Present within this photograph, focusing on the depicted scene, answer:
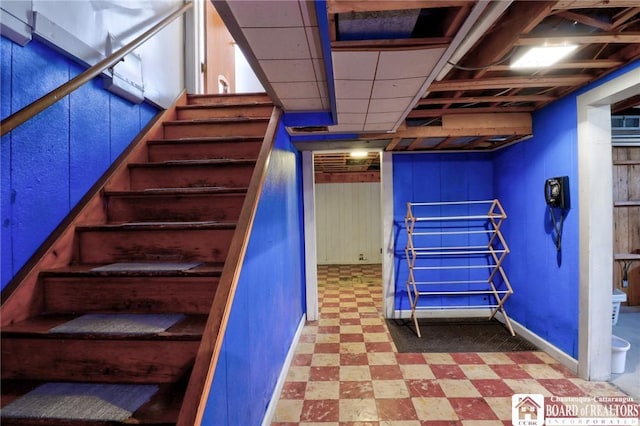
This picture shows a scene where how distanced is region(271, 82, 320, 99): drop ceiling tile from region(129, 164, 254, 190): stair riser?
530 mm

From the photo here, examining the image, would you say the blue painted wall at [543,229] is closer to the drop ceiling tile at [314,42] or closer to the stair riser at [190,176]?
the drop ceiling tile at [314,42]

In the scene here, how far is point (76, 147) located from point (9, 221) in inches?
21.2

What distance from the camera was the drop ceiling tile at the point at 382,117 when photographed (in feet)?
8.42

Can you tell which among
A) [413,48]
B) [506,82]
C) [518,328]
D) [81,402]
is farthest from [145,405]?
[518,328]

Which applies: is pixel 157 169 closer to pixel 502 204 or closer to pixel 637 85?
pixel 637 85

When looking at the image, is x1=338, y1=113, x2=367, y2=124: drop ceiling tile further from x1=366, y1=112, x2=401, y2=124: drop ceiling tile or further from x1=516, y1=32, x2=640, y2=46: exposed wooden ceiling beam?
x1=516, y1=32, x2=640, y2=46: exposed wooden ceiling beam

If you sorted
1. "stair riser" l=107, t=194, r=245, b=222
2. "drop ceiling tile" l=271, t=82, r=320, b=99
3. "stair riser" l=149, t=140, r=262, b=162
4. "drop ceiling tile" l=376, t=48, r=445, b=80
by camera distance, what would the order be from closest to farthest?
"drop ceiling tile" l=376, t=48, r=445, b=80, "stair riser" l=107, t=194, r=245, b=222, "drop ceiling tile" l=271, t=82, r=320, b=99, "stair riser" l=149, t=140, r=262, b=162

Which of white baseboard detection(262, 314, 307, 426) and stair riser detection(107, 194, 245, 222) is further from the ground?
stair riser detection(107, 194, 245, 222)

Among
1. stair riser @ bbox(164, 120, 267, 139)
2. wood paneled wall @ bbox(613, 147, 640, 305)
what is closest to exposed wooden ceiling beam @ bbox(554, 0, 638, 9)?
stair riser @ bbox(164, 120, 267, 139)

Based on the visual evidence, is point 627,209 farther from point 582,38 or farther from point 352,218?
point 352,218

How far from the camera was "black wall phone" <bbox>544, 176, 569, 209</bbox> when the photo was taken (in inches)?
105

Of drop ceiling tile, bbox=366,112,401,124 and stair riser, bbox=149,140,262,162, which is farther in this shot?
drop ceiling tile, bbox=366,112,401,124

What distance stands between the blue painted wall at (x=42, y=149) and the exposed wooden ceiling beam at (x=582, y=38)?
2341mm

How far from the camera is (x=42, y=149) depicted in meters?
1.45
